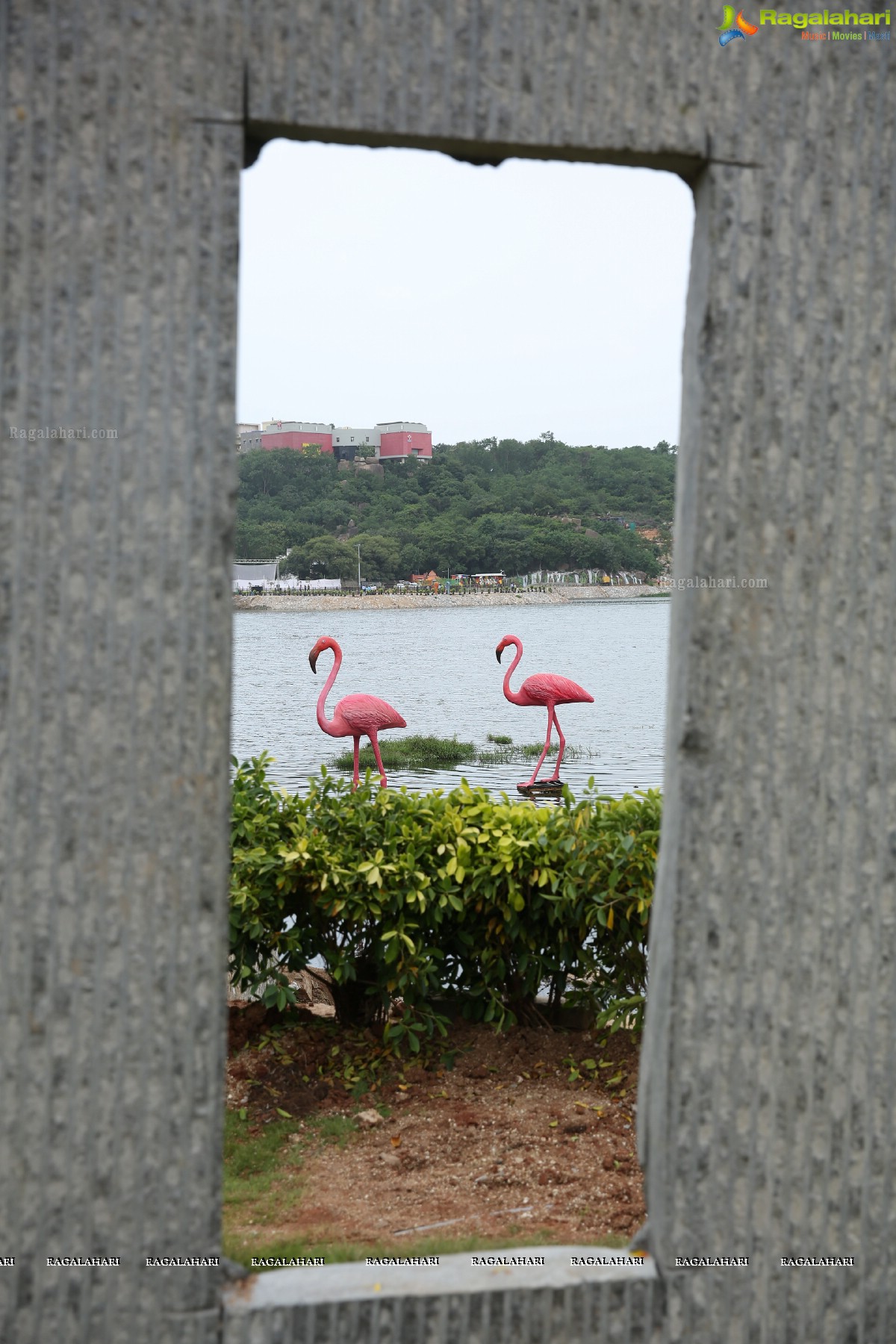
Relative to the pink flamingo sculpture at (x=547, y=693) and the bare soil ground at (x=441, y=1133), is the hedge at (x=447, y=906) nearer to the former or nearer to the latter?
the bare soil ground at (x=441, y=1133)

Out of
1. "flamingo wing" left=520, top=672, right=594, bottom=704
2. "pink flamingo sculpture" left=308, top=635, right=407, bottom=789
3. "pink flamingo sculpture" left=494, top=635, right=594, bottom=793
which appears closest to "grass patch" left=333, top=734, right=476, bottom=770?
"pink flamingo sculpture" left=494, top=635, right=594, bottom=793

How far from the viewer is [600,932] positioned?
3.49 meters

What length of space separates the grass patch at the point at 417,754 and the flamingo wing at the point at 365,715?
4.78 meters

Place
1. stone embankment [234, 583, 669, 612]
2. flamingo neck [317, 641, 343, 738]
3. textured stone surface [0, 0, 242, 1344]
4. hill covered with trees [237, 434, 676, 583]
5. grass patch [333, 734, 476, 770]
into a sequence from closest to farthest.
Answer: textured stone surface [0, 0, 242, 1344]
flamingo neck [317, 641, 343, 738]
grass patch [333, 734, 476, 770]
hill covered with trees [237, 434, 676, 583]
stone embankment [234, 583, 669, 612]

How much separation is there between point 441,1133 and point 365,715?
22.1 feet

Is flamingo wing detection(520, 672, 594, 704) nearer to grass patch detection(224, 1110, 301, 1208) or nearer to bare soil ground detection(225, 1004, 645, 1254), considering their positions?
bare soil ground detection(225, 1004, 645, 1254)

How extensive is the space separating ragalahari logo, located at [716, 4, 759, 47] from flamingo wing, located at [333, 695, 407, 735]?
825cm

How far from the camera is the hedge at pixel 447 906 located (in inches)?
135

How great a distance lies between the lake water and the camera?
1542 centimetres

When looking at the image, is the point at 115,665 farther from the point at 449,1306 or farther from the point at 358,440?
the point at 358,440

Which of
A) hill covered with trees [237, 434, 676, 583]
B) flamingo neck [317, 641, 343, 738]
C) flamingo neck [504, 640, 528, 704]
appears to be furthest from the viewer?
hill covered with trees [237, 434, 676, 583]

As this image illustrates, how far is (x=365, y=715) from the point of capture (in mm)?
9773

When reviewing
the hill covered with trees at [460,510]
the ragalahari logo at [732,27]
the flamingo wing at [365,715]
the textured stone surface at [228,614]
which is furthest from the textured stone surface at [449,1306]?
the hill covered with trees at [460,510]

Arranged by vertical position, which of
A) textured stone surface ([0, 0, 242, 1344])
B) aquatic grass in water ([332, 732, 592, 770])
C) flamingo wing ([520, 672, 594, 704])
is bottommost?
aquatic grass in water ([332, 732, 592, 770])
